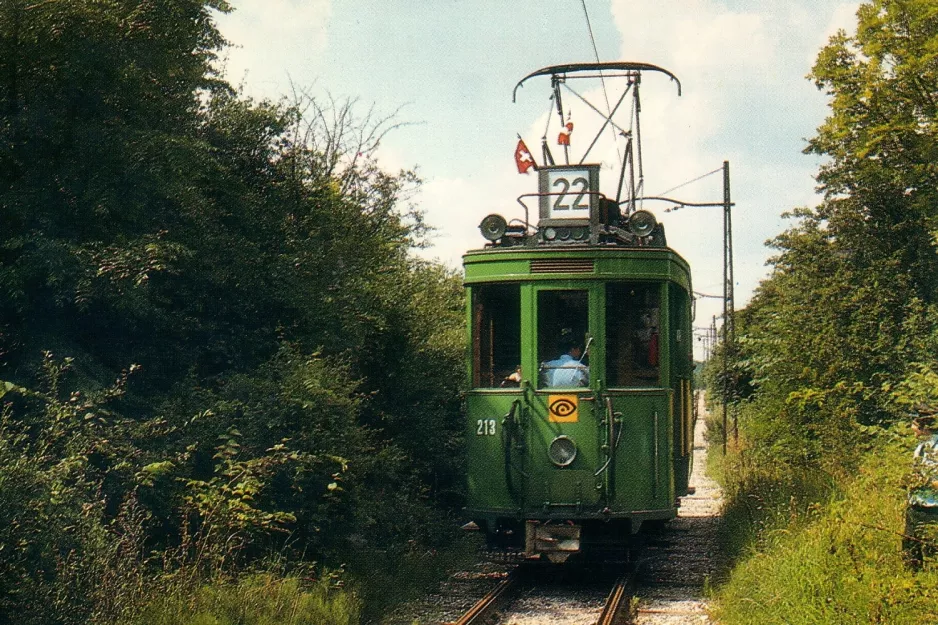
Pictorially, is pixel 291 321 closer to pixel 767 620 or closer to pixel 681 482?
pixel 681 482

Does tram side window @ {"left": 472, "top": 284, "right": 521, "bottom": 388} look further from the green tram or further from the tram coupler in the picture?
the tram coupler

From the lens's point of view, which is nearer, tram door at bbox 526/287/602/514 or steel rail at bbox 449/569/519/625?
steel rail at bbox 449/569/519/625

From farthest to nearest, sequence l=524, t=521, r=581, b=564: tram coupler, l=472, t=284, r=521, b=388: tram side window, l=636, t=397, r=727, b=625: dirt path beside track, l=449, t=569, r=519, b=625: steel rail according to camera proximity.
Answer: l=472, t=284, r=521, b=388: tram side window < l=524, t=521, r=581, b=564: tram coupler < l=636, t=397, r=727, b=625: dirt path beside track < l=449, t=569, r=519, b=625: steel rail

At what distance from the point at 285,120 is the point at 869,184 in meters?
11.5

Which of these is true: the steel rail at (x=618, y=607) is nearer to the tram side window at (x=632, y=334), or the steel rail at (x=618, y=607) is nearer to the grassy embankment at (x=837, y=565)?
the grassy embankment at (x=837, y=565)

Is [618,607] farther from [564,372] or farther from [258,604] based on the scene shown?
[258,604]

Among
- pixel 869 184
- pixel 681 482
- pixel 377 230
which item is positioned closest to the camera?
pixel 681 482

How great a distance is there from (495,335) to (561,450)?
1294 millimetres

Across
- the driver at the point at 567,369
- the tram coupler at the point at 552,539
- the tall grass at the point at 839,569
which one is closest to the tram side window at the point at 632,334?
the driver at the point at 567,369

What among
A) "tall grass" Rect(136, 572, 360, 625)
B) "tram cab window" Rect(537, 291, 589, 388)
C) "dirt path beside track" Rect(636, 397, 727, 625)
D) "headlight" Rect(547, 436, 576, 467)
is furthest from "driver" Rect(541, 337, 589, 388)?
"tall grass" Rect(136, 572, 360, 625)

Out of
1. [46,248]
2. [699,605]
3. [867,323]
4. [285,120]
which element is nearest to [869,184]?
[867,323]

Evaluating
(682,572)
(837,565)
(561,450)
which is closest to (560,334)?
(561,450)

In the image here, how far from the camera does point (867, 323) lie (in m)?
15.4

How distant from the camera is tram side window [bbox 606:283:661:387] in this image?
9.80 metres
